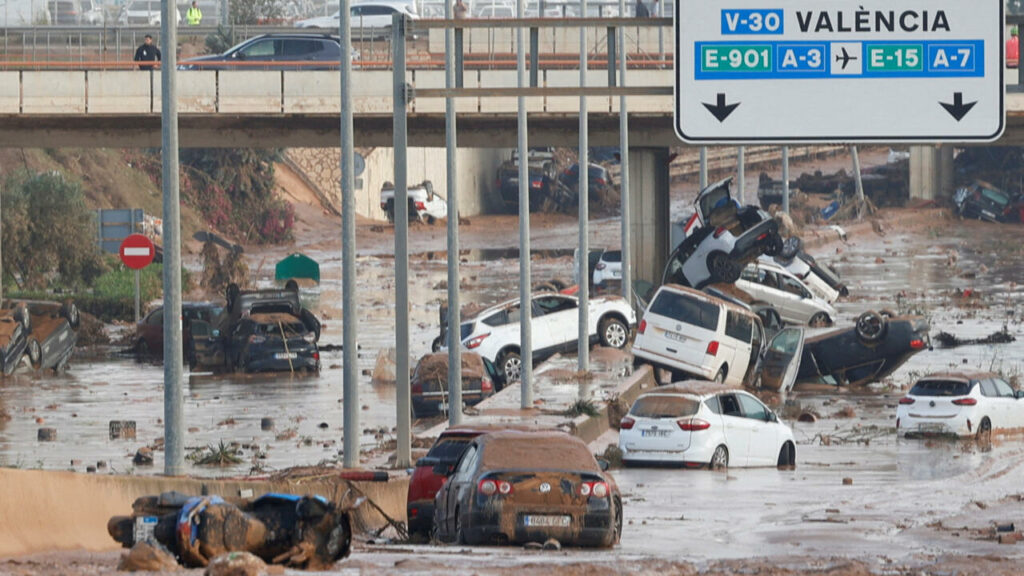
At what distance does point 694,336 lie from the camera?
37375mm

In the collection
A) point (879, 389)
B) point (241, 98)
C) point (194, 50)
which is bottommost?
point (879, 389)

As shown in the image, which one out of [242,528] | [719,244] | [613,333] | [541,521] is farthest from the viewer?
[613,333]

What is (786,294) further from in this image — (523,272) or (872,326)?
(523,272)

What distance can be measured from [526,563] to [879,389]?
28.2m

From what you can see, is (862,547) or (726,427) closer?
(862,547)

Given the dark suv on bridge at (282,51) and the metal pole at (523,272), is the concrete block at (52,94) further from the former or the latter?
the metal pole at (523,272)

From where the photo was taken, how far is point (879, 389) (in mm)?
41750

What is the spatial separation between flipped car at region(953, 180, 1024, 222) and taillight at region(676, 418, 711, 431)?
68.0 meters

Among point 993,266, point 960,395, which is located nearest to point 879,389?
point 960,395

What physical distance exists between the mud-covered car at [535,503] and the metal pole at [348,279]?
19.4 feet

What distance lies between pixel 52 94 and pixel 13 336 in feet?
25.0

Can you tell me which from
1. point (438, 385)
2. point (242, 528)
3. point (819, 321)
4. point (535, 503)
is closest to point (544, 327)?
point (438, 385)

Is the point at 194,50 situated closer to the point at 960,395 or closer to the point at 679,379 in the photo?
the point at 679,379

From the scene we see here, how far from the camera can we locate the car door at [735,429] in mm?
27591
